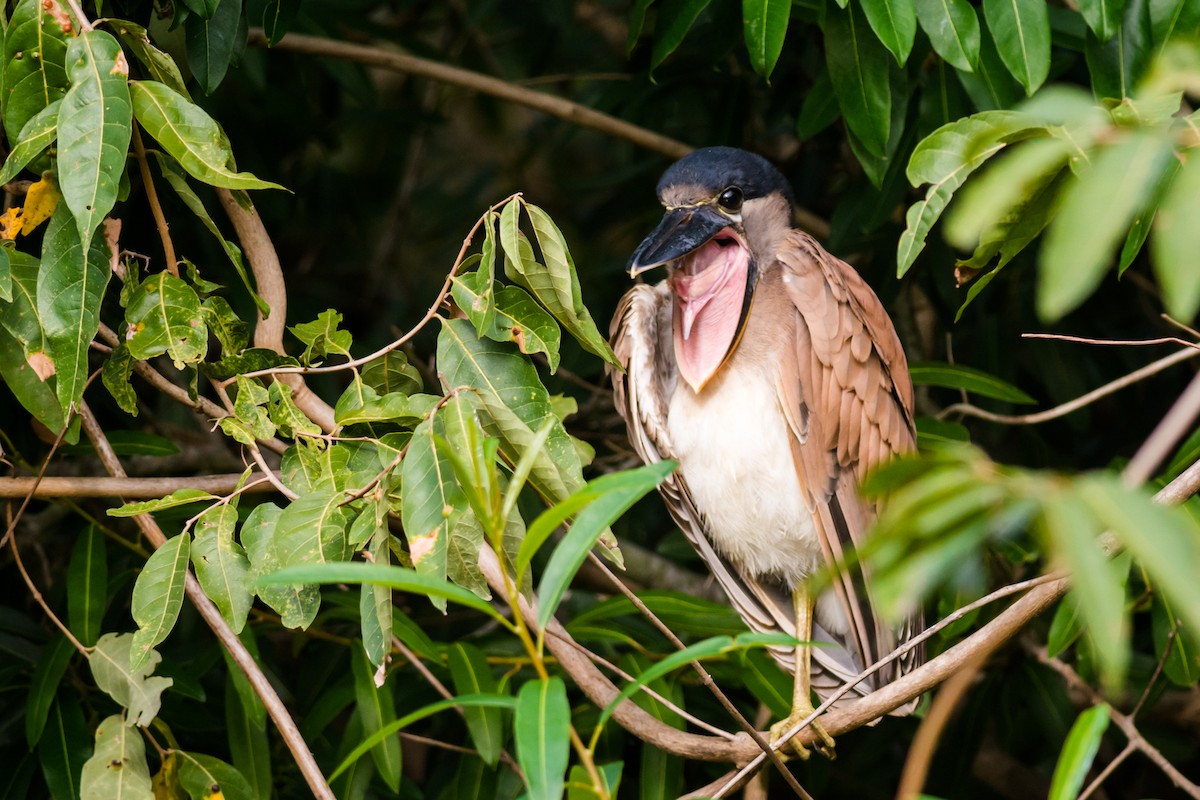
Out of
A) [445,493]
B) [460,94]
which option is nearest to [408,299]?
[460,94]

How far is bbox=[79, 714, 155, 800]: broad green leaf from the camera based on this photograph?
1776 millimetres

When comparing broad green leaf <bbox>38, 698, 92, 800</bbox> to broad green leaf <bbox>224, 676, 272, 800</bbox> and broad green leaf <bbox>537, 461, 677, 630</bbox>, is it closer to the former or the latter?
broad green leaf <bbox>224, 676, 272, 800</bbox>

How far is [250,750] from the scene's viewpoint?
88.9 inches

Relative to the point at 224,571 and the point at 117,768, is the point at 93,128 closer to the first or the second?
the point at 224,571

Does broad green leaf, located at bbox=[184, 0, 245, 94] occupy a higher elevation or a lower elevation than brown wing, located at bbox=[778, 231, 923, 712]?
higher

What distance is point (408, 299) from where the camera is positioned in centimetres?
410

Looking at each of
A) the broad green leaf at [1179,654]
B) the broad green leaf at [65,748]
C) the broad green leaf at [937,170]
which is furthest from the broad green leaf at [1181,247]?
the broad green leaf at [65,748]

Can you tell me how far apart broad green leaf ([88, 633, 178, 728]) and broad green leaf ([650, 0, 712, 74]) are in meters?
1.30

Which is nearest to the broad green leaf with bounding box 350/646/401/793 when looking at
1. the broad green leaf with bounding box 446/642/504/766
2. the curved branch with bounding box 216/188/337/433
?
the broad green leaf with bounding box 446/642/504/766

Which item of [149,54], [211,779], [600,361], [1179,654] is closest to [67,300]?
[149,54]

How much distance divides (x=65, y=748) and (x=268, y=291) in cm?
93

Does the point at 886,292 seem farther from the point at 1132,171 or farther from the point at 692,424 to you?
the point at 1132,171

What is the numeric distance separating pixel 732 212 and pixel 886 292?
724mm

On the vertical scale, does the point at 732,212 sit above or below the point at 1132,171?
below
